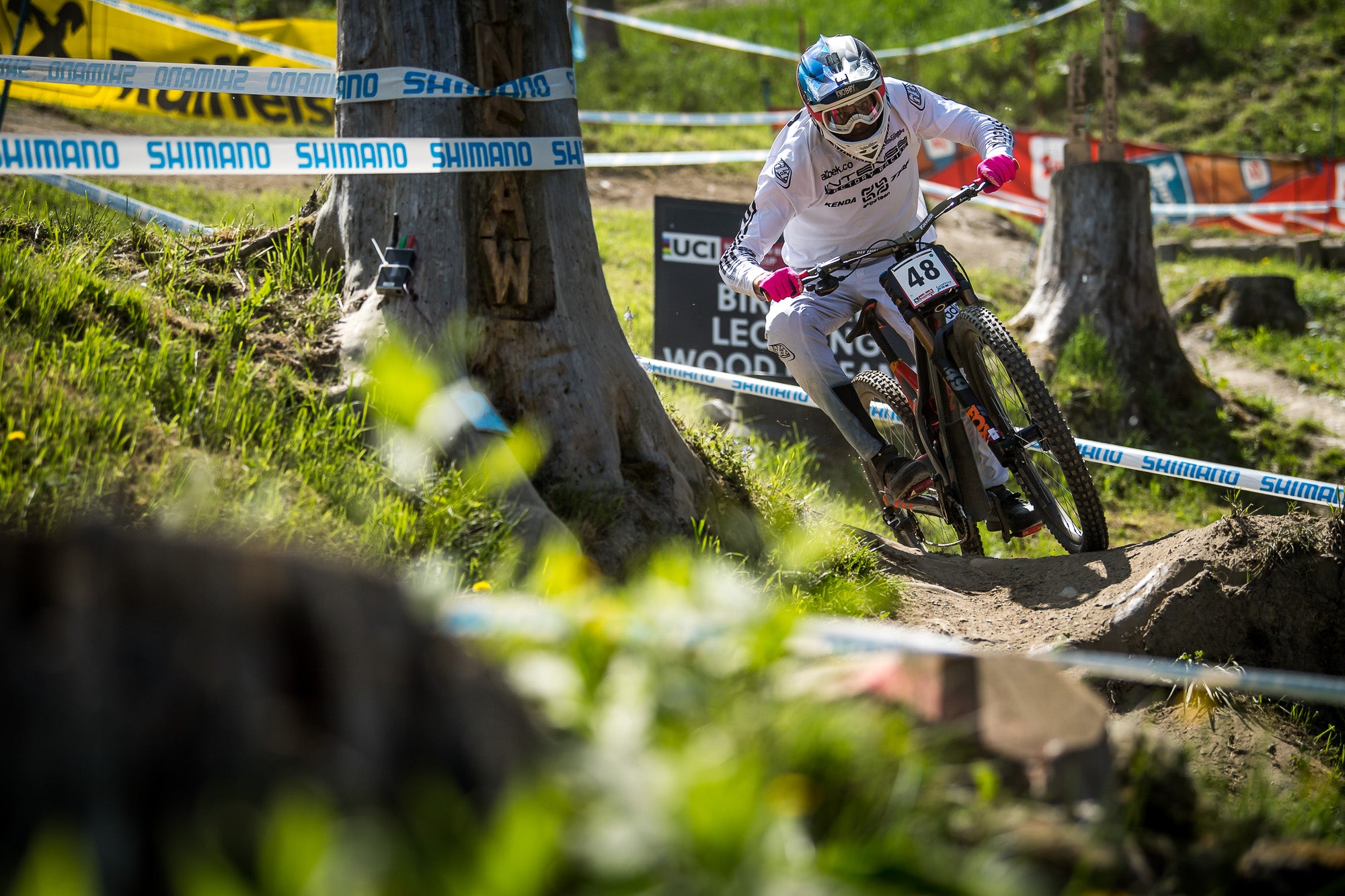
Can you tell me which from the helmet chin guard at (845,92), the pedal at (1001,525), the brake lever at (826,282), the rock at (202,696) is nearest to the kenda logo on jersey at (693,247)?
the helmet chin guard at (845,92)

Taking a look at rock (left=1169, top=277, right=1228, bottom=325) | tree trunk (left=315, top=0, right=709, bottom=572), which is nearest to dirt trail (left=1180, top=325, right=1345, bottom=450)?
rock (left=1169, top=277, right=1228, bottom=325)

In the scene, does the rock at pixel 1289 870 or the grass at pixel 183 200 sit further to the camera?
the grass at pixel 183 200

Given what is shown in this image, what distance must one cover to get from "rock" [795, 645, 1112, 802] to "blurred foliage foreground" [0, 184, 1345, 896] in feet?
0.13

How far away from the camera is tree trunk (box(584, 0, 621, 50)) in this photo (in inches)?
781

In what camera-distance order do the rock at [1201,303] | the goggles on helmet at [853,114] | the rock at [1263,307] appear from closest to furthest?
the goggles on helmet at [853,114], the rock at [1263,307], the rock at [1201,303]

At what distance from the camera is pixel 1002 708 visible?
1687 millimetres

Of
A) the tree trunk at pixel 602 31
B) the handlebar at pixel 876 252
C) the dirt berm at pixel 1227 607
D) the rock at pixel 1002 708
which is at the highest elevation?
the tree trunk at pixel 602 31

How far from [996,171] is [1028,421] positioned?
1.06 meters

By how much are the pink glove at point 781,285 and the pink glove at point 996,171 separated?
0.91 meters

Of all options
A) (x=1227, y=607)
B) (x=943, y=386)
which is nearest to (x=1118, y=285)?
(x=943, y=386)

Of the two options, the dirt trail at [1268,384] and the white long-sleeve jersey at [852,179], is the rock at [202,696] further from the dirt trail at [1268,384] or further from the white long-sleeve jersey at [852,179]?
the dirt trail at [1268,384]

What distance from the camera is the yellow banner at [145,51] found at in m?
11.0

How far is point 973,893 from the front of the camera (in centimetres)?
115

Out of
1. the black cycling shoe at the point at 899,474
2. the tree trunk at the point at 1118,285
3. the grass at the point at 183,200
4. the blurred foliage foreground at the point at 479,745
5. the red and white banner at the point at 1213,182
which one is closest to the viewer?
the blurred foliage foreground at the point at 479,745
